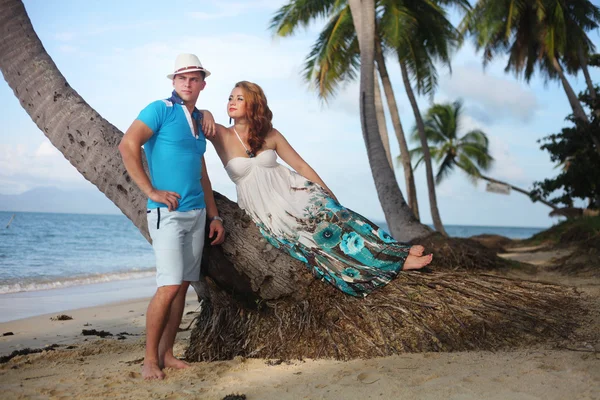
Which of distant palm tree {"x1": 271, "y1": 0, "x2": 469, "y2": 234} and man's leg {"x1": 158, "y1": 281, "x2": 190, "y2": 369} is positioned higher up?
distant palm tree {"x1": 271, "y1": 0, "x2": 469, "y2": 234}

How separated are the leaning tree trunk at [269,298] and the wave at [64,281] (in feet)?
23.9

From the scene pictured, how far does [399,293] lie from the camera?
4438 mm

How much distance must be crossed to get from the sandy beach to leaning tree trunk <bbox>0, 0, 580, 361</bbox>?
213mm

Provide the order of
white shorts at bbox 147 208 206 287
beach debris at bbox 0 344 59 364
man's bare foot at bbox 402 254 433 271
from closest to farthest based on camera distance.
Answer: white shorts at bbox 147 208 206 287 < man's bare foot at bbox 402 254 433 271 < beach debris at bbox 0 344 59 364

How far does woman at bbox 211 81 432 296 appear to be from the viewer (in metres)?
4.32

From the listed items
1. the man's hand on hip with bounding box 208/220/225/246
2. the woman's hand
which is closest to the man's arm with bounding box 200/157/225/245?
the man's hand on hip with bounding box 208/220/225/246

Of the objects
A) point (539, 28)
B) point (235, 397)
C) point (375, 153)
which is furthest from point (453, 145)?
point (235, 397)

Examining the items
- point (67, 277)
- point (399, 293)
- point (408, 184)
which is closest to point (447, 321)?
point (399, 293)

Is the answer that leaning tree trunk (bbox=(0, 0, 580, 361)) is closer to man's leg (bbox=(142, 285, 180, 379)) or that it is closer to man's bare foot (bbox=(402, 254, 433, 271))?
man's bare foot (bbox=(402, 254, 433, 271))

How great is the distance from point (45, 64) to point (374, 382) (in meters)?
3.70

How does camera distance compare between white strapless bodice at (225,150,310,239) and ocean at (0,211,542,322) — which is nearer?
white strapless bodice at (225,150,310,239)

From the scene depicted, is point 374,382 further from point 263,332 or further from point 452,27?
point 452,27

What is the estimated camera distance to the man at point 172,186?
3584mm

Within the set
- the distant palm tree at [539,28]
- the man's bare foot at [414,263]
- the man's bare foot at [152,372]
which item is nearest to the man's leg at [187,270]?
the man's bare foot at [152,372]
